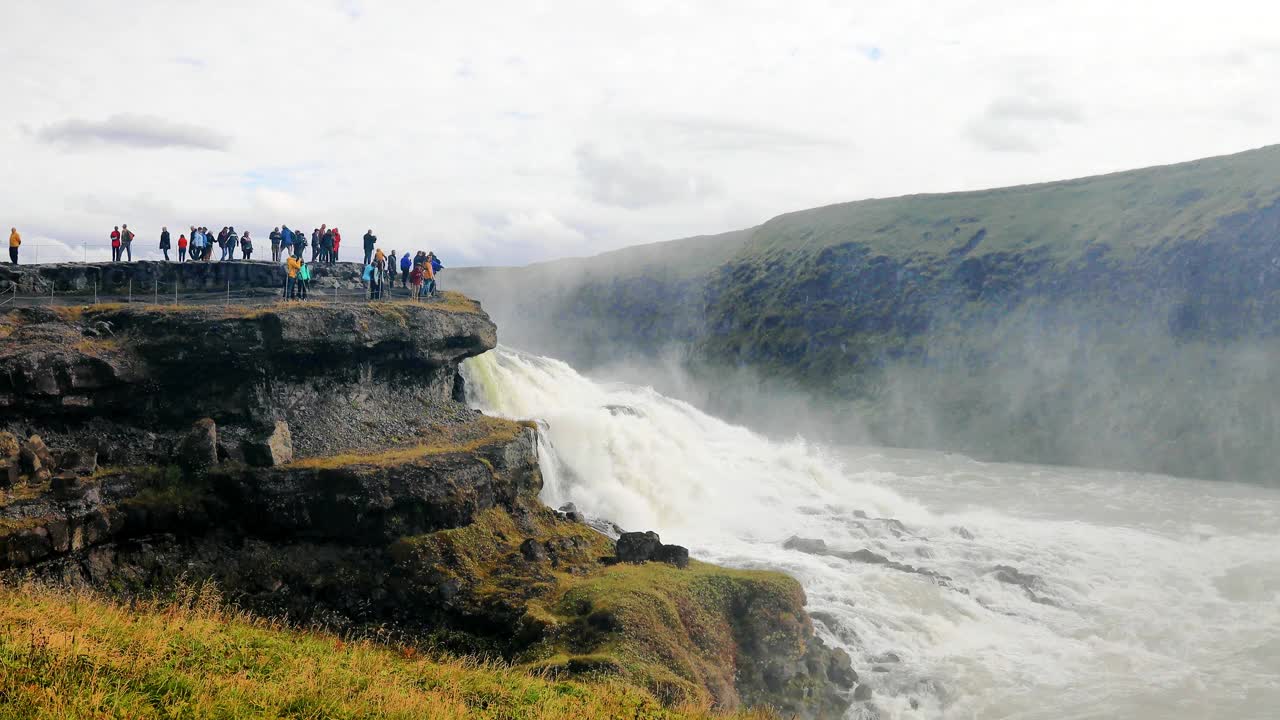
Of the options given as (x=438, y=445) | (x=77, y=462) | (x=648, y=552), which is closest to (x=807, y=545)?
(x=648, y=552)

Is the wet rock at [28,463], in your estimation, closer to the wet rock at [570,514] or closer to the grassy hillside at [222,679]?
the grassy hillside at [222,679]

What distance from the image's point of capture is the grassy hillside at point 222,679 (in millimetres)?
10141

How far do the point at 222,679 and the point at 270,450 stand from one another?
14.0m

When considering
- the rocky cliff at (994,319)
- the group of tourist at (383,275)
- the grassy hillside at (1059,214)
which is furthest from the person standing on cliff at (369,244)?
the grassy hillside at (1059,214)

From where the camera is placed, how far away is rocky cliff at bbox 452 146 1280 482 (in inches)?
2874

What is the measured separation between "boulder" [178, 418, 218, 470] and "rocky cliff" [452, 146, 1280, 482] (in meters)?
63.8

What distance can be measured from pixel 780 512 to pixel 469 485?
792 inches

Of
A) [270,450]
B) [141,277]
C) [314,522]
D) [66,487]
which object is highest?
[141,277]

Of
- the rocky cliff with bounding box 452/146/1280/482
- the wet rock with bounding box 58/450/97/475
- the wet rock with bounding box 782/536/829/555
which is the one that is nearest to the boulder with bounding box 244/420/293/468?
the wet rock with bounding box 58/450/97/475

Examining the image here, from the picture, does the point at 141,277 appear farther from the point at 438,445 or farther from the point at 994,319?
→ the point at 994,319

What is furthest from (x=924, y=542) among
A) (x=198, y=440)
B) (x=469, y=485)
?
(x=198, y=440)

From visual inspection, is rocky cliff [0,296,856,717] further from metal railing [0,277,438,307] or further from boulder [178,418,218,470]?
metal railing [0,277,438,307]

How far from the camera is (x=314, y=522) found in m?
24.2

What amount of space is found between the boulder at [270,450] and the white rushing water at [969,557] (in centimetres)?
1126
